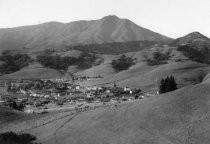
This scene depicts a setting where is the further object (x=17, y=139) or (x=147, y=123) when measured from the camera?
(x=17, y=139)

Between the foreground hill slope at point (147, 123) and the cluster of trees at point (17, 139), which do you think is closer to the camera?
the foreground hill slope at point (147, 123)

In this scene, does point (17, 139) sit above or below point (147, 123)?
below

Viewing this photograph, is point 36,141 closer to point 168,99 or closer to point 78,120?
point 78,120

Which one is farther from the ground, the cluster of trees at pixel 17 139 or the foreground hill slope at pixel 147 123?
the foreground hill slope at pixel 147 123

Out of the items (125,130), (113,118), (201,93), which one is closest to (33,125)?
(113,118)
